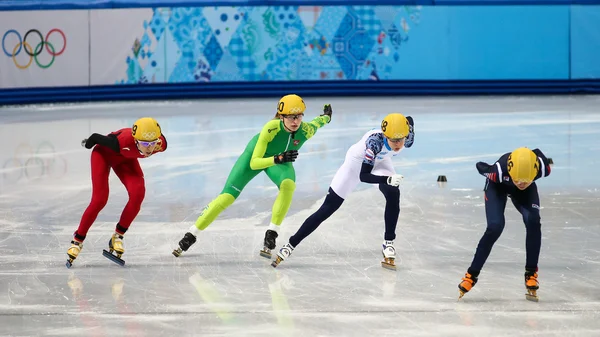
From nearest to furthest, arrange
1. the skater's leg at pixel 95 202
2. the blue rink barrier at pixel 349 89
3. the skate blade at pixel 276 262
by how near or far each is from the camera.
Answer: the skate blade at pixel 276 262 < the skater's leg at pixel 95 202 < the blue rink barrier at pixel 349 89

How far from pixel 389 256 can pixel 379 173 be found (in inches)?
22.7

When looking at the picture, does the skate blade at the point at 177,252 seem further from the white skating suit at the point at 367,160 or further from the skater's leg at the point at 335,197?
the white skating suit at the point at 367,160

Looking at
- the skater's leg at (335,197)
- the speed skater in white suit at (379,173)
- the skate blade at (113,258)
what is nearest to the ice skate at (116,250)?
the skate blade at (113,258)

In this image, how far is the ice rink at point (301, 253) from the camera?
562 cm

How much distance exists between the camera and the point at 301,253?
7422mm

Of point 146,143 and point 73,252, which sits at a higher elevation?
point 146,143

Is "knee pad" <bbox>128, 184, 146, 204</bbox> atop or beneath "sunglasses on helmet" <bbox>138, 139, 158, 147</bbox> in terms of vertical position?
beneath

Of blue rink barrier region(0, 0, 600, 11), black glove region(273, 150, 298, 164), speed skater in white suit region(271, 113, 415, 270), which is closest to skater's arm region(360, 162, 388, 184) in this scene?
speed skater in white suit region(271, 113, 415, 270)

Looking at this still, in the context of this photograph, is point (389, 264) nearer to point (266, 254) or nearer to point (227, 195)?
point (266, 254)

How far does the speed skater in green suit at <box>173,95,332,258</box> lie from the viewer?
7.14 metres

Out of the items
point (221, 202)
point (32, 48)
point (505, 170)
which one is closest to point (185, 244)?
point (221, 202)

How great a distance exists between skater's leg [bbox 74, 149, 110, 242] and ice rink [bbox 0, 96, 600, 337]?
249 millimetres

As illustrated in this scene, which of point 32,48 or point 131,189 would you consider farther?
point 32,48

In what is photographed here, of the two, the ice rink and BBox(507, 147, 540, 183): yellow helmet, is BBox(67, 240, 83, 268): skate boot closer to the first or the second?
the ice rink
